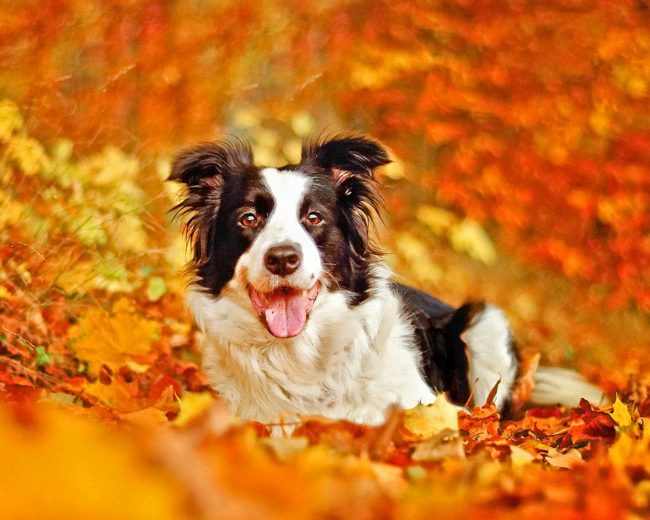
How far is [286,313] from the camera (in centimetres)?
308

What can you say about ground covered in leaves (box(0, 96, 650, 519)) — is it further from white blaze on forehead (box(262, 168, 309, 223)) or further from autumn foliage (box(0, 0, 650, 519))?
white blaze on forehead (box(262, 168, 309, 223))

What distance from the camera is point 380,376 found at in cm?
312

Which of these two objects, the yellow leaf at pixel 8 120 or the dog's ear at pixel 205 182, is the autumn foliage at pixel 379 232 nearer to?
the yellow leaf at pixel 8 120

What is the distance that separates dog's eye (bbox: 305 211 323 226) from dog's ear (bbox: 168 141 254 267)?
459 mm

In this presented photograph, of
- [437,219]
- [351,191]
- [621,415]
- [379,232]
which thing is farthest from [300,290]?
[437,219]

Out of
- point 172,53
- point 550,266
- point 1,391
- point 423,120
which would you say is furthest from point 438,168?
point 1,391

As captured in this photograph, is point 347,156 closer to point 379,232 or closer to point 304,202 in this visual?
point 304,202

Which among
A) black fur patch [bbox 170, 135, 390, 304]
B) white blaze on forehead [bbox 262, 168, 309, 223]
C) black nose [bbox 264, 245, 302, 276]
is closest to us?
black nose [bbox 264, 245, 302, 276]

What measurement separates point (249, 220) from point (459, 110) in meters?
5.27

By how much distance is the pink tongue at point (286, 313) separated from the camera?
3.06 meters

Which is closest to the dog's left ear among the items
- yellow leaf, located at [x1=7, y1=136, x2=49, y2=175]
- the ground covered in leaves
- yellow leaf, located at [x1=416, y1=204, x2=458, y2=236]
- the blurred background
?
the ground covered in leaves

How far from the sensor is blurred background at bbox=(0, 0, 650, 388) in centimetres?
626

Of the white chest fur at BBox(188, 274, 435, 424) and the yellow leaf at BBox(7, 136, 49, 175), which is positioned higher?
→ the yellow leaf at BBox(7, 136, 49, 175)

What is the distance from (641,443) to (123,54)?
556 centimetres
